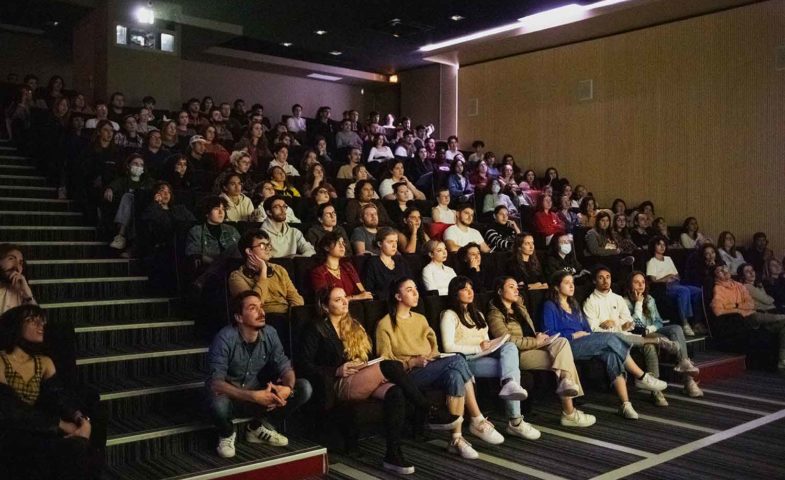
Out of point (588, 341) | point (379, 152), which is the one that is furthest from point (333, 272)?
point (379, 152)

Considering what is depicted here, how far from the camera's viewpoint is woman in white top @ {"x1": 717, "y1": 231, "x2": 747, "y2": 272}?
6.73 m

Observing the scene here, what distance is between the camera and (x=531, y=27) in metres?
8.54

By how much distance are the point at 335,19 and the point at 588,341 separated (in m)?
5.66

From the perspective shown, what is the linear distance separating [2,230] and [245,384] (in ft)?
8.70

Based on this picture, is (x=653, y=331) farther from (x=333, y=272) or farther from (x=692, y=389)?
(x=333, y=272)

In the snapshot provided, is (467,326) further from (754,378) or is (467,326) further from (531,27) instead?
(531,27)

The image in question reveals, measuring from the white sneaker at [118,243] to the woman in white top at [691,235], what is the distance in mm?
5496

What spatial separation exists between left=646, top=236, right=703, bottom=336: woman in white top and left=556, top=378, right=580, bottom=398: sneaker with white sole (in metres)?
2.36

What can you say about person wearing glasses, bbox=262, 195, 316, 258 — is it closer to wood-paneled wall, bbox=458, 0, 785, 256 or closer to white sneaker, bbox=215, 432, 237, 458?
white sneaker, bbox=215, 432, 237, 458

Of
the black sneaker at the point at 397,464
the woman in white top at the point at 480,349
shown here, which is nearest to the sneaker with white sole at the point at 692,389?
the woman in white top at the point at 480,349

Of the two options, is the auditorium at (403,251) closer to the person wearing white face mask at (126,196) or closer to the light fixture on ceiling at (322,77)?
the person wearing white face mask at (126,196)

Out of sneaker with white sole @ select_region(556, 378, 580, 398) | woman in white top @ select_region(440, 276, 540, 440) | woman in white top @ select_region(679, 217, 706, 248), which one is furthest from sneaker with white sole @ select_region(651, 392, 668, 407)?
woman in white top @ select_region(679, 217, 706, 248)

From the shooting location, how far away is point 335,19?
8.39 m

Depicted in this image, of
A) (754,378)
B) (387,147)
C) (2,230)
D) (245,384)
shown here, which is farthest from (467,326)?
(387,147)
